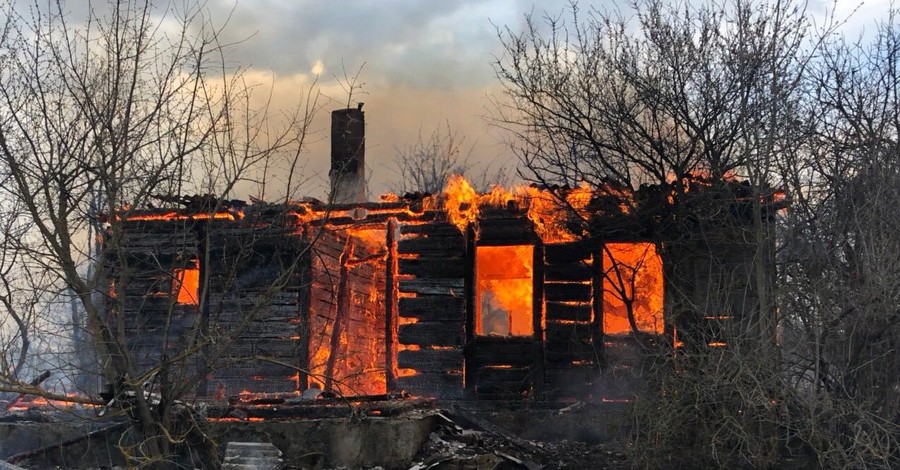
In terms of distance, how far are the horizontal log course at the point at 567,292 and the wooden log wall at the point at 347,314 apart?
3.82 m

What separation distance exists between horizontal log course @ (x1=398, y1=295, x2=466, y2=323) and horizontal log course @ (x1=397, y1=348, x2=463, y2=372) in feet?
2.14

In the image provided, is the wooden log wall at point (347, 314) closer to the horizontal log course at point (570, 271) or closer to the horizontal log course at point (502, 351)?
the horizontal log course at point (502, 351)

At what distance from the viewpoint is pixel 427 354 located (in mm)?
16828

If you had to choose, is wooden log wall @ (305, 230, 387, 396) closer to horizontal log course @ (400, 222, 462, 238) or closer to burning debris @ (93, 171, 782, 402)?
burning debris @ (93, 171, 782, 402)

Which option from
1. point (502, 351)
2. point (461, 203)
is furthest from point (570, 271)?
point (461, 203)

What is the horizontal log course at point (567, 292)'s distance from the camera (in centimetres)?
1639

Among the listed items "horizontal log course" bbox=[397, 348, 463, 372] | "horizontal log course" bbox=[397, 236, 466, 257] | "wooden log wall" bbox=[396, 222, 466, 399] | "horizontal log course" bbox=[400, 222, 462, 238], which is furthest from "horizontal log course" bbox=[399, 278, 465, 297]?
"horizontal log course" bbox=[397, 348, 463, 372]

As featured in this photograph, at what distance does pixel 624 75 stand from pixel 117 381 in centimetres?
1019

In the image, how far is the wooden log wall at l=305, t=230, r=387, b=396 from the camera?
1792 centimetres

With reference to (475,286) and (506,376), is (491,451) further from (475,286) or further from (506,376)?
(475,286)

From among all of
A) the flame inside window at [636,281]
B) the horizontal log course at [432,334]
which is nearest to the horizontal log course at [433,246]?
the horizontal log course at [432,334]

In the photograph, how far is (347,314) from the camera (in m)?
20.0

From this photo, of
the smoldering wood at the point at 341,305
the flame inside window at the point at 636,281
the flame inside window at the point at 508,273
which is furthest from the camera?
the flame inside window at the point at 508,273

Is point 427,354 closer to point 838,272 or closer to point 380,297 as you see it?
point 380,297
